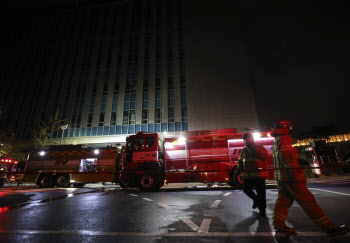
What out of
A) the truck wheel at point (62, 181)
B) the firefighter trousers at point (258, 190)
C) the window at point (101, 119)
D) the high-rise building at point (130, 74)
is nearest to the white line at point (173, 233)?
the firefighter trousers at point (258, 190)

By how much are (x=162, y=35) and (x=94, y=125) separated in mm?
20737

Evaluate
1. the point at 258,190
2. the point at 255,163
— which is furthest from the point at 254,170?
the point at 258,190

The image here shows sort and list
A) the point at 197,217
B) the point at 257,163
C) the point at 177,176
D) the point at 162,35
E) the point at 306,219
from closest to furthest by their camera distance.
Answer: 1. the point at 306,219
2. the point at 197,217
3. the point at 257,163
4. the point at 177,176
5. the point at 162,35

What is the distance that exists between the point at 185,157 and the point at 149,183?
241 centimetres

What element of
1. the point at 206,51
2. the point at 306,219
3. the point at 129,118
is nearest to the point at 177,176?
the point at 306,219

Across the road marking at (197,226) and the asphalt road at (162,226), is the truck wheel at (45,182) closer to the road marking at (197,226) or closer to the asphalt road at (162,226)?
the asphalt road at (162,226)

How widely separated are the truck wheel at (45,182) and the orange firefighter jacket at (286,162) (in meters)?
14.7

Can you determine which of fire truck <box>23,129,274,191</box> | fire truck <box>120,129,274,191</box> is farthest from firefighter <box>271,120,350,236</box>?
fire truck <box>120,129,274,191</box>

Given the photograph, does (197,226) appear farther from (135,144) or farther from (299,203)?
(135,144)

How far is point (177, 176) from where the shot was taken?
30.3ft

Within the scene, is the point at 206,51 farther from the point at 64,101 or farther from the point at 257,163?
the point at 257,163

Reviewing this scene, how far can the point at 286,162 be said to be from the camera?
2.97 meters

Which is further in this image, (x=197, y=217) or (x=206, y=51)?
(x=206, y=51)

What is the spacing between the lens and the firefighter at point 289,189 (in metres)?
2.51
